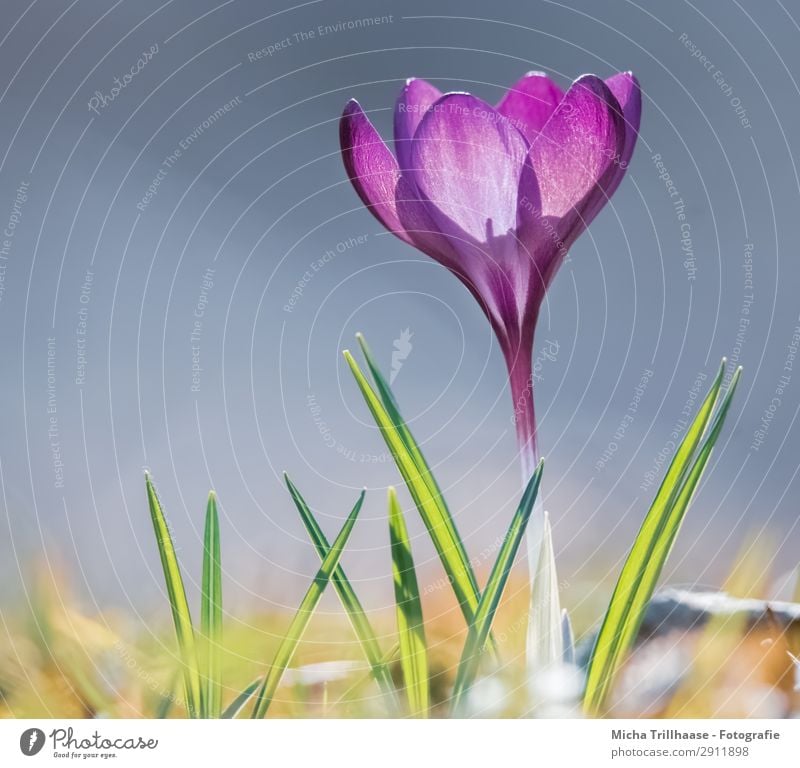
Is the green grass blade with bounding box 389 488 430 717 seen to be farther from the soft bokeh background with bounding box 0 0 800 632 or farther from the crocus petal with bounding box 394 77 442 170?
the crocus petal with bounding box 394 77 442 170

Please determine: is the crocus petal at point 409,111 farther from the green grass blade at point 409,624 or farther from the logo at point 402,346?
the green grass blade at point 409,624

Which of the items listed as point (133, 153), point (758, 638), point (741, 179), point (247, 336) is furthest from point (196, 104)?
point (758, 638)

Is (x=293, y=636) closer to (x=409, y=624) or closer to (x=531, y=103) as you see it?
(x=409, y=624)

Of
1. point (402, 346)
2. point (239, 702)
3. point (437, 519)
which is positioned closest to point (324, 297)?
point (402, 346)

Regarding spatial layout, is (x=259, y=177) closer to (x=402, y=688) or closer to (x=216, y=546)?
(x=216, y=546)

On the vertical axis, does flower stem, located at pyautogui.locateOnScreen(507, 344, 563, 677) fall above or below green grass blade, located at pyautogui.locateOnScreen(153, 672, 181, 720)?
above
